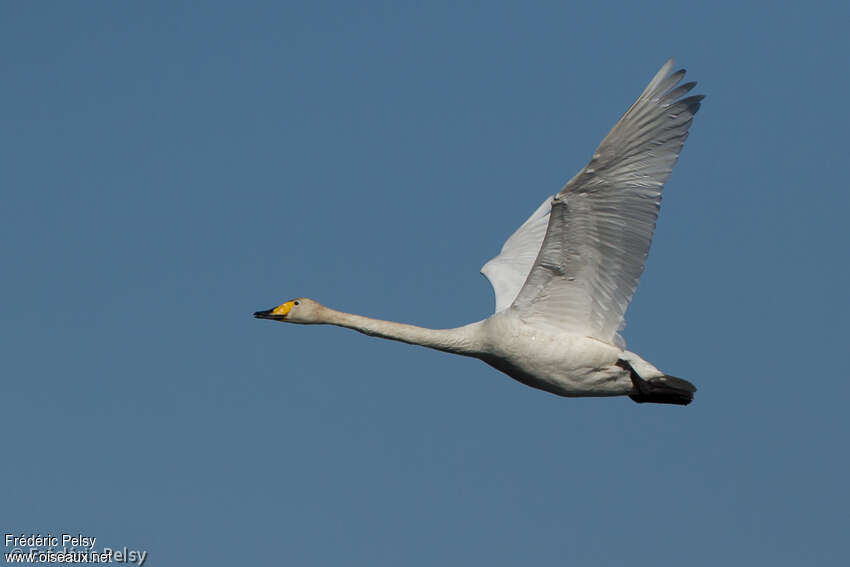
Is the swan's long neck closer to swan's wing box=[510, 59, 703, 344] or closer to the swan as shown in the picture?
the swan

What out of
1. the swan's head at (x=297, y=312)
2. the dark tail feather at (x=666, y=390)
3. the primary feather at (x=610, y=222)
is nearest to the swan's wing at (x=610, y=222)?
the primary feather at (x=610, y=222)

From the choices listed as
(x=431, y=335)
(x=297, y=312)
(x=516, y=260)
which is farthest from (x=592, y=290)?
(x=516, y=260)

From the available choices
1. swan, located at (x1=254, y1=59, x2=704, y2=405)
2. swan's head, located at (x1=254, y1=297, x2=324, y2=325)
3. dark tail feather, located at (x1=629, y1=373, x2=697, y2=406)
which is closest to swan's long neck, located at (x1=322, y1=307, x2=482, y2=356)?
swan, located at (x1=254, y1=59, x2=704, y2=405)

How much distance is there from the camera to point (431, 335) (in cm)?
1516

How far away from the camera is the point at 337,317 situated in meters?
15.7

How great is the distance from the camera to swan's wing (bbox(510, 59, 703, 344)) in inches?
531

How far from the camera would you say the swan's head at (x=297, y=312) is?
15797 mm

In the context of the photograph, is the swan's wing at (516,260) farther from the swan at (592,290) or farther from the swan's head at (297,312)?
the swan's head at (297,312)

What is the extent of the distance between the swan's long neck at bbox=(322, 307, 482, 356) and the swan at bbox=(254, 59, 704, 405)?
1 centimetres

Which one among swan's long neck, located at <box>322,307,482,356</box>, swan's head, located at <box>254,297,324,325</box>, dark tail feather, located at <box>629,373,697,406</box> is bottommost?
dark tail feather, located at <box>629,373,697,406</box>

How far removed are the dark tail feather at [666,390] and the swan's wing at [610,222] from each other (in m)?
0.62

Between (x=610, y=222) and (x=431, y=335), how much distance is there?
263 centimetres

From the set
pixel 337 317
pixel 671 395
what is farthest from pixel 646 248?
pixel 337 317

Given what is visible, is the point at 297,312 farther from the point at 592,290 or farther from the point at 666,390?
the point at 666,390
